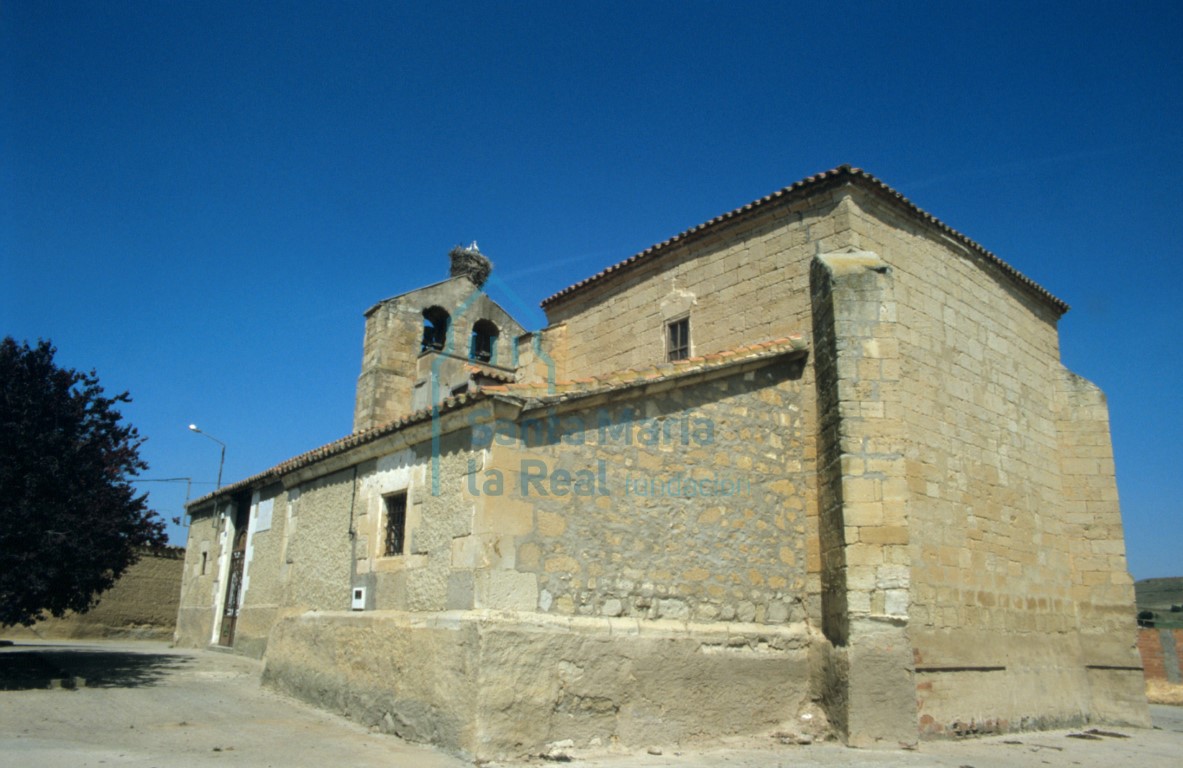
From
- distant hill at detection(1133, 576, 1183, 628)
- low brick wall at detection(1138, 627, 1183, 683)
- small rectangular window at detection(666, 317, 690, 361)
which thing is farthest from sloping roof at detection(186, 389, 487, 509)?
distant hill at detection(1133, 576, 1183, 628)

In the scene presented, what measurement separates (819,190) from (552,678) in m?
6.75

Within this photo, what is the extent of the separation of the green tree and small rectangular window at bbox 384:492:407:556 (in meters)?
4.19

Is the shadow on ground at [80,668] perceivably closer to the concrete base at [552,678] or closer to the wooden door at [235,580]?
the wooden door at [235,580]

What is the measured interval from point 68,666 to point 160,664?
117 centimetres

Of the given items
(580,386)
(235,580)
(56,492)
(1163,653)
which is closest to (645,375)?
(580,386)

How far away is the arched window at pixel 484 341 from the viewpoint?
56.4 ft

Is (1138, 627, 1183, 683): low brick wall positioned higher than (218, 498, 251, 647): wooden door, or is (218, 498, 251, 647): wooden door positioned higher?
(218, 498, 251, 647): wooden door

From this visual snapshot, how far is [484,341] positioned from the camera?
17.5m

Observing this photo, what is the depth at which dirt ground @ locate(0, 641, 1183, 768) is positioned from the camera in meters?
6.51

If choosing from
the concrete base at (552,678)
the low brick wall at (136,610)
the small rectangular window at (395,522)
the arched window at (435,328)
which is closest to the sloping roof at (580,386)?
the small rectangular window at (395,522)

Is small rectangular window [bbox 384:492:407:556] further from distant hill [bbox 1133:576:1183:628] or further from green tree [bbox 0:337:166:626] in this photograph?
distant hill [bbox 1133:576:1183:628]

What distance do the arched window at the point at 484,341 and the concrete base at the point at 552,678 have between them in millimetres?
8820

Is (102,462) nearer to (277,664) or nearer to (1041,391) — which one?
(277,664)

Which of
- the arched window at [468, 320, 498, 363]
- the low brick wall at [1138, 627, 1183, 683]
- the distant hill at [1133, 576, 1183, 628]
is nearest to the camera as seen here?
the arched window at [468, 320, 498, 363]
